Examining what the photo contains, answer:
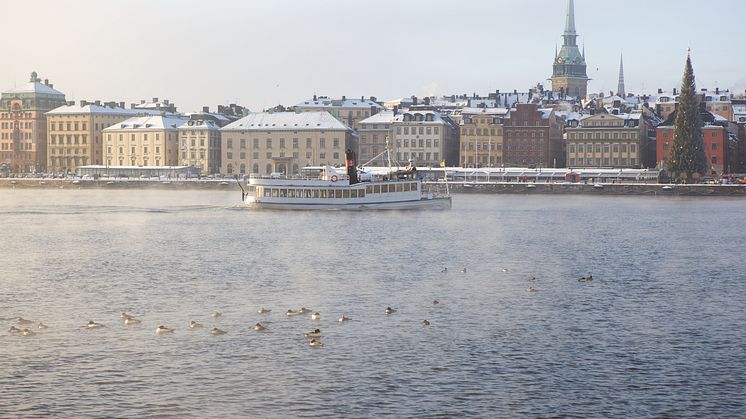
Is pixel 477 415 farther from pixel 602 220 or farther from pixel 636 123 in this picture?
pixel 636 123

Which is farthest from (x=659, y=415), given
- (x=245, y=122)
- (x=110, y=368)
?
(x=245, y=122)

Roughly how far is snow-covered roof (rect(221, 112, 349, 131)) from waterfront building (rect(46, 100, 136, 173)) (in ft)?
93.5

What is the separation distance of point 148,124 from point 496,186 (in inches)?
2581

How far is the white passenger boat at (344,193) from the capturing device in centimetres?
9956

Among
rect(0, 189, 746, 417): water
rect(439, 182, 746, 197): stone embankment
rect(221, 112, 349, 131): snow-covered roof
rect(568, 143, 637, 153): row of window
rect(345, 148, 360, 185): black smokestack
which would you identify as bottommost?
rect(0, 189, 746, 417): water

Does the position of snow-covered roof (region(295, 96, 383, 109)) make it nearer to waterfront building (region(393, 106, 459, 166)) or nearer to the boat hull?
waterfront building (region(393, 106, 459, 166))

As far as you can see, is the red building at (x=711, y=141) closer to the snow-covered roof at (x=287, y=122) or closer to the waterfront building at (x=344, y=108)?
the snow-covered roof at (x=287, y=122)

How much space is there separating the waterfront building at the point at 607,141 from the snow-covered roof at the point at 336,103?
44.2 meters

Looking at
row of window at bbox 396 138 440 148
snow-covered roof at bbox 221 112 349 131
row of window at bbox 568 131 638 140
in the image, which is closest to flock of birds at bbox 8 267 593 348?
row of window at bbox 568 131 638 140

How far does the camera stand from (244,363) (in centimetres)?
3047

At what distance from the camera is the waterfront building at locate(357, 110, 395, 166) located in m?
176

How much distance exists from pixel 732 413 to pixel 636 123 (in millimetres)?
139006

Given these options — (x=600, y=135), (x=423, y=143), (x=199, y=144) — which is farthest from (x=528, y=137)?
(x=199, y=144)

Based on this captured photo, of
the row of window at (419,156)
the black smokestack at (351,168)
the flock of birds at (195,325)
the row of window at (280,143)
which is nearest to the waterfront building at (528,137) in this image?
the row of window at (419,156)
